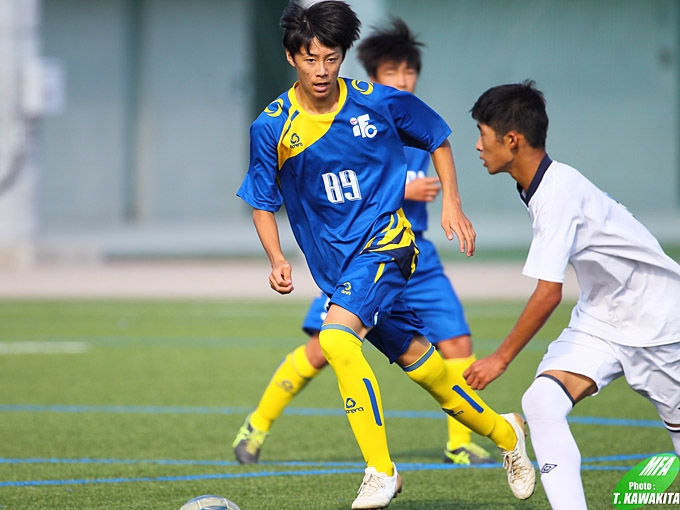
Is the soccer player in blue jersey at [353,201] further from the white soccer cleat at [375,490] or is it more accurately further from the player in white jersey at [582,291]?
the player in white jersey at [582,291]

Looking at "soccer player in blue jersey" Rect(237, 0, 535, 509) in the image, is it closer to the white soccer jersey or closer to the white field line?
the white soccer jersey

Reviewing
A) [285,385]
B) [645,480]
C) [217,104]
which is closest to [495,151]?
[645,480]

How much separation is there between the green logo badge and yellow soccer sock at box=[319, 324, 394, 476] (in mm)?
913

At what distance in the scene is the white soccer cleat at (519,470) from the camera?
438 centimetres

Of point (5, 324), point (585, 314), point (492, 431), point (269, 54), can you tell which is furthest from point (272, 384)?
point (269, 54)

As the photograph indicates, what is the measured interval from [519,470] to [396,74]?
2538mm

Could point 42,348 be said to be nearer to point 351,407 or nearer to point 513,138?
point 351,407

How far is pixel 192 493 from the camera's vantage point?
4852 mm

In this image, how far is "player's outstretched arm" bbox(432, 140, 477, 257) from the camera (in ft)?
14.3

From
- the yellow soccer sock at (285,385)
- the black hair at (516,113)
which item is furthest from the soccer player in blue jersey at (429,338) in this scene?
the black hair at (516,113)

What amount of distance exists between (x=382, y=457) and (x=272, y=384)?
5.63ft

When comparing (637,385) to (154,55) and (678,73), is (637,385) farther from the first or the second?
(154,55)

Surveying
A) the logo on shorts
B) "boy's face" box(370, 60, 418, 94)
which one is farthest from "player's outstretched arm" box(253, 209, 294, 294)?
"boy's face" box(370, 60, 418, 94)

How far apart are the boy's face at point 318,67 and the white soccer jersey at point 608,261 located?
0.92m
